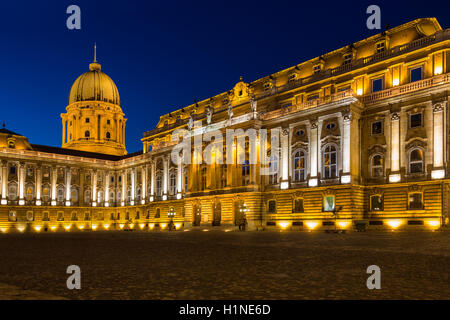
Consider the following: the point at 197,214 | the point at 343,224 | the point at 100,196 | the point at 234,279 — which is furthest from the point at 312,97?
the point at 100,196

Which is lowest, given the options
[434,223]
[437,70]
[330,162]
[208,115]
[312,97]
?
[434,223]

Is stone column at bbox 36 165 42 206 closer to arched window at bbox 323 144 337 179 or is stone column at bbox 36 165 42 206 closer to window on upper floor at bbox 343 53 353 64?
arched window at bbox 323 144 337 179

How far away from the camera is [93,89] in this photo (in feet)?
368

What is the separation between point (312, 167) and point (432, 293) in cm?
4465

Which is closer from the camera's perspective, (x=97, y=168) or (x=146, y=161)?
(x=146, y=161)

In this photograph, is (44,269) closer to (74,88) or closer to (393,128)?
(393,128)

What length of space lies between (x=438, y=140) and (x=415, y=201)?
6.78 metres

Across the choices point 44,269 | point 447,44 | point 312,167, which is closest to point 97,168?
point 312,167

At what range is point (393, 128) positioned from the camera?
46188mm

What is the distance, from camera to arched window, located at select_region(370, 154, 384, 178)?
4750cm

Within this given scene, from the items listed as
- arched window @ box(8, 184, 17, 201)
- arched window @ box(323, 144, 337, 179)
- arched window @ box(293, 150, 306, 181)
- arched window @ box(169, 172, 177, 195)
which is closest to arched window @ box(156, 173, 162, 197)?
arched window @ box(169, 172, 177, 195)

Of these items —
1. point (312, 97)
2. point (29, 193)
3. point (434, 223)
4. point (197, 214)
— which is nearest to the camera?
point (434, 223)

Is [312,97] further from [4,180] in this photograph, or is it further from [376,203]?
[4,180]

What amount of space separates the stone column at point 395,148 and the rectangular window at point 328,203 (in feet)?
22.9
